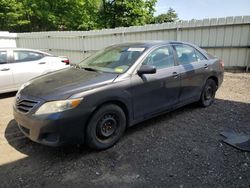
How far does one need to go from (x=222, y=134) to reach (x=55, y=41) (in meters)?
11.6

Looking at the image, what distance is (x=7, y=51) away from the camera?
249 inches

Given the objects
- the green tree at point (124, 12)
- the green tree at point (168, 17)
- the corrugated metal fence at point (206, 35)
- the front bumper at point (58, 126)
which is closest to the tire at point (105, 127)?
the front bumper at point (58, 126)

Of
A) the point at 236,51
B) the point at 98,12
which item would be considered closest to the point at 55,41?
the point at 236,51

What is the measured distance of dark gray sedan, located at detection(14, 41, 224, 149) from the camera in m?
2.96

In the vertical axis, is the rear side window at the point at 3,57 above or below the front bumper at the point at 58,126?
above

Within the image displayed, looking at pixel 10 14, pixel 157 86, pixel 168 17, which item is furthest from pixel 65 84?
pixel 168 17

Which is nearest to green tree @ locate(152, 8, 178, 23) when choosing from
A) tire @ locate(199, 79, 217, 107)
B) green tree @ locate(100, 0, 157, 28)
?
green tree @ locate(100, 0, 157, 28)

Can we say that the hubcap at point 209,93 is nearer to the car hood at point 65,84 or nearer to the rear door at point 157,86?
the rear door at point 157,86

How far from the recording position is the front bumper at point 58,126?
288 cm

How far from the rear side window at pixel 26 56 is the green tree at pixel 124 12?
19757mm

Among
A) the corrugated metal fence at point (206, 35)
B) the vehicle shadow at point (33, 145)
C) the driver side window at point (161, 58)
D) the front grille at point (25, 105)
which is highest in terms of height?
the corrugated metal fence at point (206, 35)

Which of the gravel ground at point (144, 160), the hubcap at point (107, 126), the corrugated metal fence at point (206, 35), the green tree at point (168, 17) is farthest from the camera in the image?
the green tree at point (168, 17)

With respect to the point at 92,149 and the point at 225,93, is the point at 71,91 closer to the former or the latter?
the point at 92,149

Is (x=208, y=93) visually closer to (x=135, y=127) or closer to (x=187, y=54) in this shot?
(x=187, y=54)
